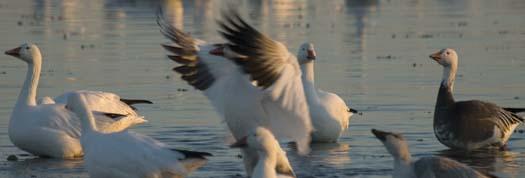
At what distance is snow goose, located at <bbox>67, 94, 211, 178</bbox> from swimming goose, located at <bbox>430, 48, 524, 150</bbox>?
3625 mm

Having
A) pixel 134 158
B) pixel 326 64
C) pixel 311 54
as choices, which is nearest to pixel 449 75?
pixel 311 54

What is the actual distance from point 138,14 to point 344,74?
15.1 meters

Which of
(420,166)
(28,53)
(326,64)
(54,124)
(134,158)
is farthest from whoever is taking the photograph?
(326,64)

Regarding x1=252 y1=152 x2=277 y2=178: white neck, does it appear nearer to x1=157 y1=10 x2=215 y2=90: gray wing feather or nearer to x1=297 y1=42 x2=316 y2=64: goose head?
x1=157 y1=10 x2=215 y2=90: gray wing feather

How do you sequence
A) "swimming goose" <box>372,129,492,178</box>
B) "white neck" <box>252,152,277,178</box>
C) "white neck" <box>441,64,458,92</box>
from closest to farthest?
1. "white neck" <box>252,152,277,178</box>
2. "swimming goose" <box>372,129,492,178</box>
3. "white neck" <box>441,64,458,92</box>

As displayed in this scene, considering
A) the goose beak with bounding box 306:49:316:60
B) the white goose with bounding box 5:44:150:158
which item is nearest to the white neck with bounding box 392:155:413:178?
the goose beak with bounding box 306:49:316:60

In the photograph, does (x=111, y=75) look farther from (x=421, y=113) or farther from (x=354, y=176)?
(x=354, y=176)

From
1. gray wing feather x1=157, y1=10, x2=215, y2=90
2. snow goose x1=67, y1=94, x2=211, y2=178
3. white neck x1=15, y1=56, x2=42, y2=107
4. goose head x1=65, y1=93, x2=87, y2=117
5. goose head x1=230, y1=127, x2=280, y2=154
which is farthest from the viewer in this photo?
white neck x1=15, y1=56, x2=42, y2=107

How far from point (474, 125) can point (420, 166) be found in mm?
3660

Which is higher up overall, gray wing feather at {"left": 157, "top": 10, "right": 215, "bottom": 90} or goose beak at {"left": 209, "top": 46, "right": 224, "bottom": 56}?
goose beak at {"left": 209, "top": 46, "right": 224, "bottom": 56}

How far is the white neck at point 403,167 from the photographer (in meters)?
10.0

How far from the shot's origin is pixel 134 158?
10.7m

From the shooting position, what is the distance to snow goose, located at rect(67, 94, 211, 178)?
34.5ft

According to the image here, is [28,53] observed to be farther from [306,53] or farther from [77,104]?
[306,53]
